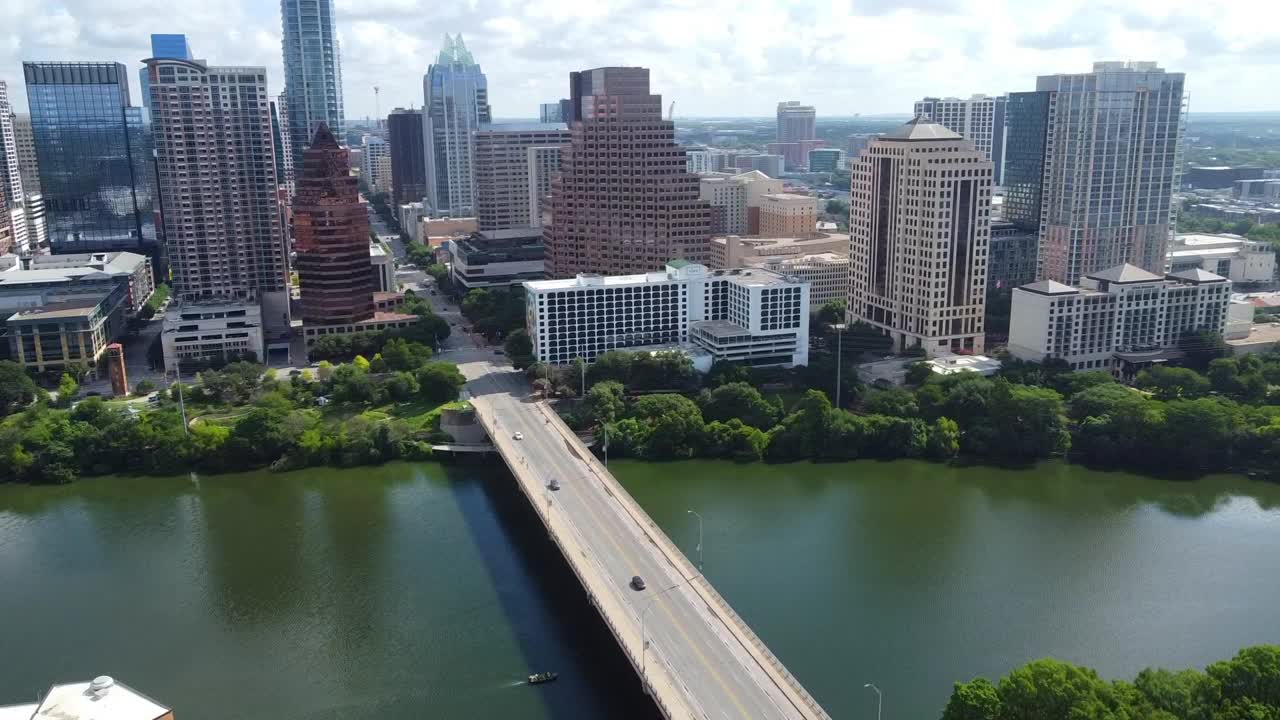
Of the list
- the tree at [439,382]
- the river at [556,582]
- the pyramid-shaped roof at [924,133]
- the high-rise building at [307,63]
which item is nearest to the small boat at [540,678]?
the river at [556,582]

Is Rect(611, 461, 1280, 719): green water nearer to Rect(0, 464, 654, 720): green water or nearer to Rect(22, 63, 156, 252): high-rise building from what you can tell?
Rect(0, 464, 654, 720): green water

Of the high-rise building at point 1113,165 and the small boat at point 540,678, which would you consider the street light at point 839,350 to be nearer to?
the high-rise building at point 1113,165

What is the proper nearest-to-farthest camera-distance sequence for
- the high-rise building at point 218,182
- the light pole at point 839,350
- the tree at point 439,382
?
the light pole at point 839,350 → the tree at point 439,382 → the high-rise building at point 218,182

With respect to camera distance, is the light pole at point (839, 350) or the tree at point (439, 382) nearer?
the light pole at point (839, 350)

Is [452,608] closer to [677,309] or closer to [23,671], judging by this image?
[23,671]

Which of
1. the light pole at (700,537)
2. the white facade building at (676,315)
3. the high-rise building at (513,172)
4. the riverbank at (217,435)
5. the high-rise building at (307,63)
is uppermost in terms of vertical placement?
the high-rise building at (307,63)

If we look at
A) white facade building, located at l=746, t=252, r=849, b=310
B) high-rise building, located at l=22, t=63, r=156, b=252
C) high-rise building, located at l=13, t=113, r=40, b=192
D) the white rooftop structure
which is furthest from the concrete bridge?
high-rise building, located at l=13, t=113, r=40, b=192
